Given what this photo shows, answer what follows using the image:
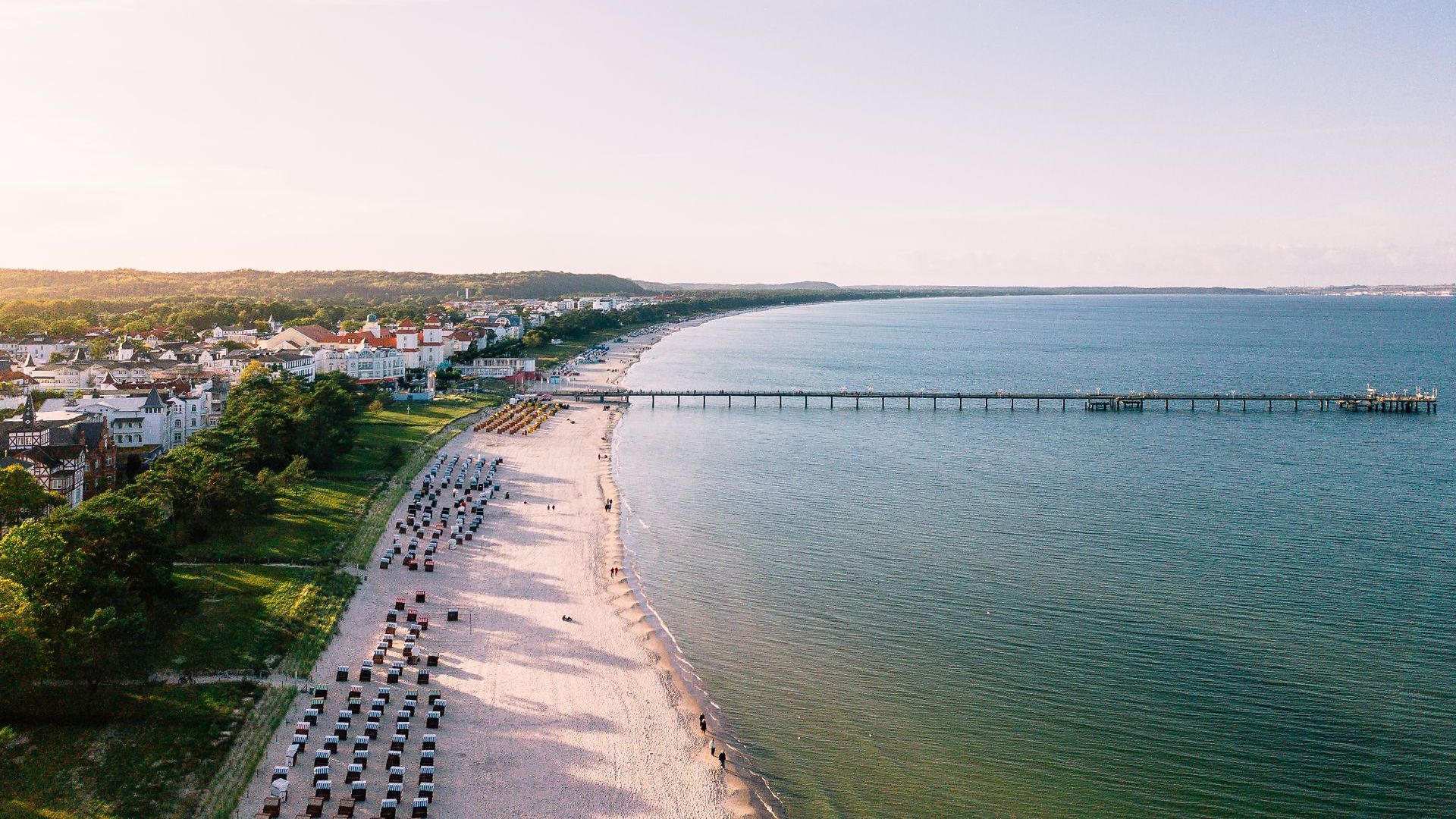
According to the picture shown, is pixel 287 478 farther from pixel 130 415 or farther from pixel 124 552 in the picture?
pixel 124 552

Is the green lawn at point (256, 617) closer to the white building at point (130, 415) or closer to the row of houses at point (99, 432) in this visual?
the row of houses at point (99, 432)

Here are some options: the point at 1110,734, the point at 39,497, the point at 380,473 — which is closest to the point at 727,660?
the point at 1110,734

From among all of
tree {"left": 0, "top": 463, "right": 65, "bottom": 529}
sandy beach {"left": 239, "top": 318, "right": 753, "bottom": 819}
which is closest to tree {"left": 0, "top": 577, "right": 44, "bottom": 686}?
sandy beach {"left": 239, "top": 318, "right": 753, "bottom": 819}

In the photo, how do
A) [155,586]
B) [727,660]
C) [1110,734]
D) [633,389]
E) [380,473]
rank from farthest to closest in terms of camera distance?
1. [633,389]
2. [380,473]
3. [727,660]
4. [155,586]
5. [1110,734]

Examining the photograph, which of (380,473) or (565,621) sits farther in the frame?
(380,473)

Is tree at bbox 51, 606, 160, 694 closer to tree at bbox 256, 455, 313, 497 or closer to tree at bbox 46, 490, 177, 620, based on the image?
tree at bbox 46, 490, 177, 620

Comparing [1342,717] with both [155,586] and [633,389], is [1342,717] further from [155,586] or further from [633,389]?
[633,389]

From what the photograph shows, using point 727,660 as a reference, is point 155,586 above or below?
above
